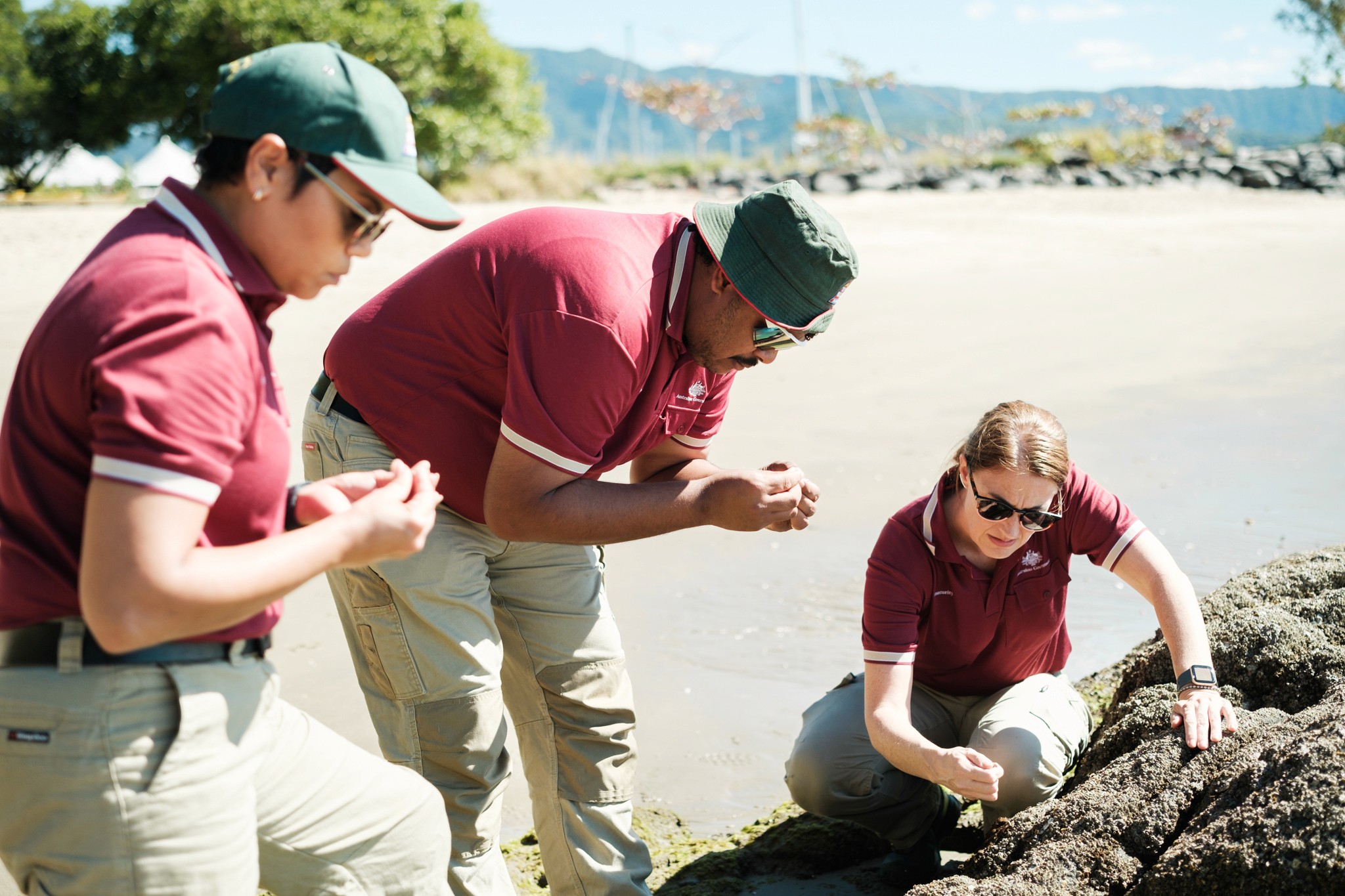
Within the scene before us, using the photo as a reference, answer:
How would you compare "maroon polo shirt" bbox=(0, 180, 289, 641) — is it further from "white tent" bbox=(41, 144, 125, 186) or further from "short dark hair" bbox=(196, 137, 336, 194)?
"white tent" bbox=(41, 144, 125, 186)

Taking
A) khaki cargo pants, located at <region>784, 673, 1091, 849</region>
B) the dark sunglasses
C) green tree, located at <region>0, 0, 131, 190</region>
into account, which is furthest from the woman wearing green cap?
green tree, located at <region>0, 0, 131, 190</region>

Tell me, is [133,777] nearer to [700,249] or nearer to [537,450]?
[537,450]

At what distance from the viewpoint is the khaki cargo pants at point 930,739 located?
320 centimetres

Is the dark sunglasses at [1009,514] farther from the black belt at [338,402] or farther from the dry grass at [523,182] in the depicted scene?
the dry grass at [523,182]

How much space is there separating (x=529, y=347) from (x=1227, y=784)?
1796mm

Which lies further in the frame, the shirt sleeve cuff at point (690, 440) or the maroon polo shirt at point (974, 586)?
the shirt sleeve cuff at point (690, 440)

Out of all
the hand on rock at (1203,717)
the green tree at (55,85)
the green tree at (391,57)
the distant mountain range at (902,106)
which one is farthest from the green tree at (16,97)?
the hand on rock at (1203,717)

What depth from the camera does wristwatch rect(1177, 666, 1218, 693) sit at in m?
3.01

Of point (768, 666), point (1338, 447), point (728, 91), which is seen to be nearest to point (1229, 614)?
point (768, 666)

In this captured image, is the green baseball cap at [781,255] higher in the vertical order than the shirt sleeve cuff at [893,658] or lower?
higher

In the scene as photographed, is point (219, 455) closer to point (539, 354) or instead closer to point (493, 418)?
point (539, 354)

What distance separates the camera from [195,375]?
63.1 inches

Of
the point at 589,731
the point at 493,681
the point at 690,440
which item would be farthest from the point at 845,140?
the point at 493,681

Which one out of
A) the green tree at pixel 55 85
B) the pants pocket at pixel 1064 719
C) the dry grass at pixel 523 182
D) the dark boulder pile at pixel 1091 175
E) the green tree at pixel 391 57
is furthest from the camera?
the green tree at pixel 55 85
